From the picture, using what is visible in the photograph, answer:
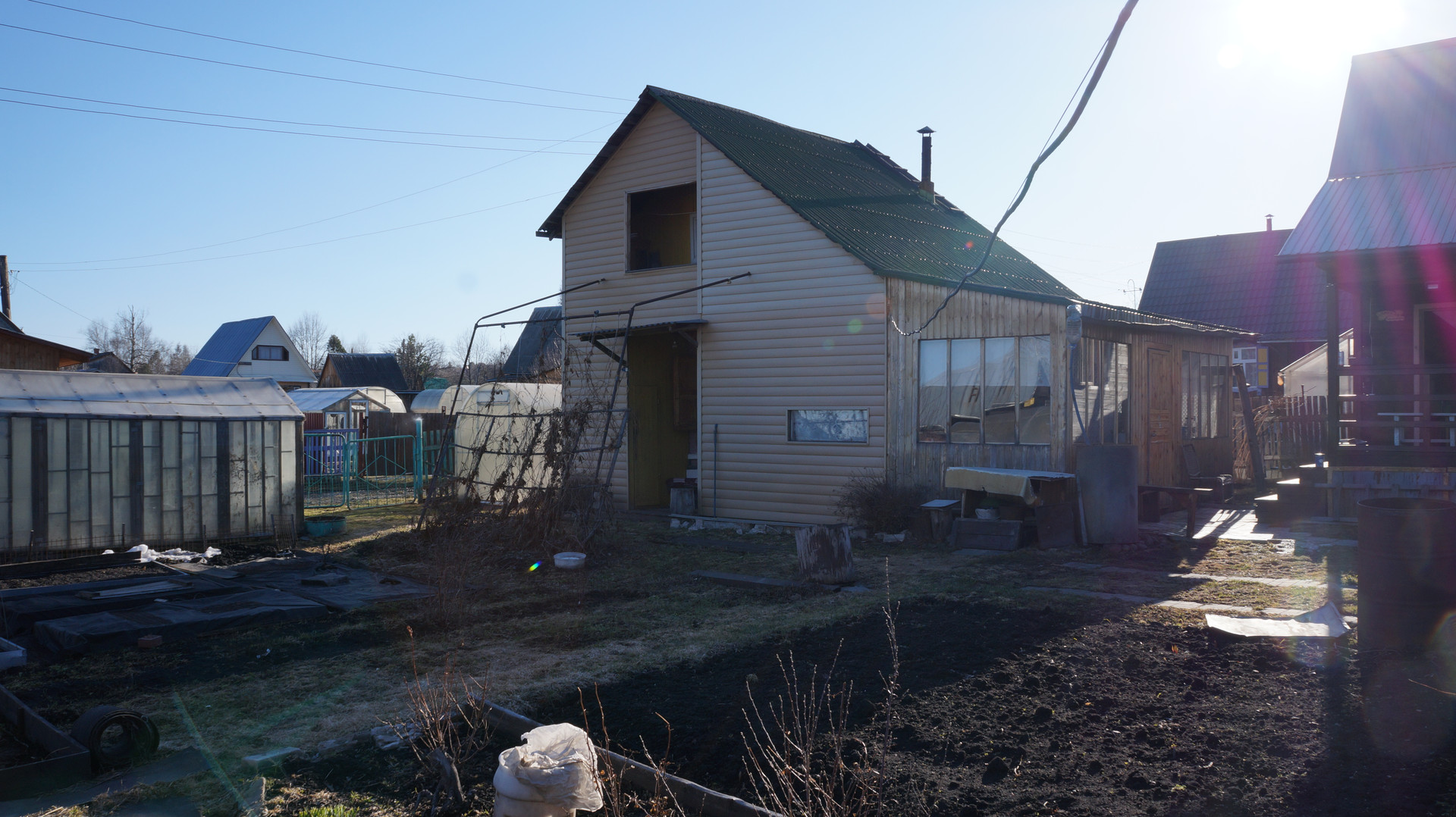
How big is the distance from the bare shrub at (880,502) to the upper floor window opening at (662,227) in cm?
527

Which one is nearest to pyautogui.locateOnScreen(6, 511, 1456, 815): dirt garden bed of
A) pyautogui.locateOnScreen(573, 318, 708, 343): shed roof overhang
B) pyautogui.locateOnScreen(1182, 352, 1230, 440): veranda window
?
pyautogui.locateOnScreen(573, 318, 708, 343): shed roof overhang

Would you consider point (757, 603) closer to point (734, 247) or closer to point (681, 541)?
point (681, 541)

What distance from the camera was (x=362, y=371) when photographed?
187ft

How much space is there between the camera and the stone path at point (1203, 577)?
883 cm

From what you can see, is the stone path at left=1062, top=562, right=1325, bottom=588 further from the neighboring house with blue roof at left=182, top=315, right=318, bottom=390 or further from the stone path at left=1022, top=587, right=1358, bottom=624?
the neighboring house with blue roof at left=182, top=315, right=318, bottom=390

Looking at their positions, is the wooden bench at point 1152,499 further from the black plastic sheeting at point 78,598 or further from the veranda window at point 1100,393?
the black plastic sheeting at point 78,598

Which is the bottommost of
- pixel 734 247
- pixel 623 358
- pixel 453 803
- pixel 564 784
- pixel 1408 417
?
pixel 453 803

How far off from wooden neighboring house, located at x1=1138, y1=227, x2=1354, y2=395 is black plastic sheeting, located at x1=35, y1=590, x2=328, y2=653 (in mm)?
27291

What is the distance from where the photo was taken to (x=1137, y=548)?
36.3 feet

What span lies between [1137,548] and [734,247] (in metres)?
7.69

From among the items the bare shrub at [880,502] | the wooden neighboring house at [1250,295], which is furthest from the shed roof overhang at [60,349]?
the wooden neighboring house at [1250,295]

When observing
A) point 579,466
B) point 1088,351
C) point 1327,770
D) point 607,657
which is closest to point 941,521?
point 1088,351

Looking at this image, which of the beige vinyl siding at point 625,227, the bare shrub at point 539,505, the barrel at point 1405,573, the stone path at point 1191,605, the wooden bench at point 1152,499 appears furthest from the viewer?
the beige vinyl siding at point 625,227

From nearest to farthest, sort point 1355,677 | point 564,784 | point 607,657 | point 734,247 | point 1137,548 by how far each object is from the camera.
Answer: point 564,784 → point 1355,677 → point 607,657 → point 1137,548 → point 734,247
